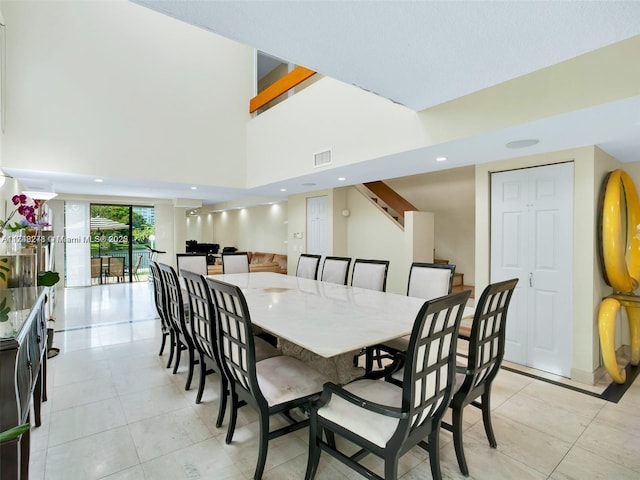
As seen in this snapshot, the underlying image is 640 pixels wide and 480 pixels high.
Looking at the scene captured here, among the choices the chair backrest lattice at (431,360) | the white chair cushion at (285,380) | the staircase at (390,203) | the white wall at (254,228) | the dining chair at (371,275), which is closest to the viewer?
the chair backrest lattice at (431,360)

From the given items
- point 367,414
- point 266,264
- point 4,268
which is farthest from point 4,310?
point 266,264

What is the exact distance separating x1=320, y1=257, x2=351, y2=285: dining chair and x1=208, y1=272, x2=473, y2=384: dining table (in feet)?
1.53

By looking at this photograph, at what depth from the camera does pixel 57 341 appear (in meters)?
4.12

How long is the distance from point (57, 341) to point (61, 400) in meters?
1.90

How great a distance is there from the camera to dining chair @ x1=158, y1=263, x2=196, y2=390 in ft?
9.19

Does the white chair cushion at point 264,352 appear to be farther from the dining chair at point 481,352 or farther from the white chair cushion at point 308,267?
the white chair cushion at point 308,267

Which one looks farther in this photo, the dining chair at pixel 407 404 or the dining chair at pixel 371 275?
the dining chair at pixel 371 275

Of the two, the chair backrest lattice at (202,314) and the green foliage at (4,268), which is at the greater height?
the green foliage at (4,268)

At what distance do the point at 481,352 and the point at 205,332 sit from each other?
1.77 metres

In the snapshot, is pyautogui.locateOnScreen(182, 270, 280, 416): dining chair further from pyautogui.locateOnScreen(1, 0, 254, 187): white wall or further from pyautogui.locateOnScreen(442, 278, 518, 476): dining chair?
pyautogui.locateOnScreen(1, 0, 254, 187): white wall

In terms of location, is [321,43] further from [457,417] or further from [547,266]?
[547,266]

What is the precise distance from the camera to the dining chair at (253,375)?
1712 millimetres

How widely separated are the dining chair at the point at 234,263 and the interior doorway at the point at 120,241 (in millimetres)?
5258

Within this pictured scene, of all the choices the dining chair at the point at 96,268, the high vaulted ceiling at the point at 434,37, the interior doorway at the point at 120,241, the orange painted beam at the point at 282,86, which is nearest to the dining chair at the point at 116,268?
the interior doorway at the point at 120,241
